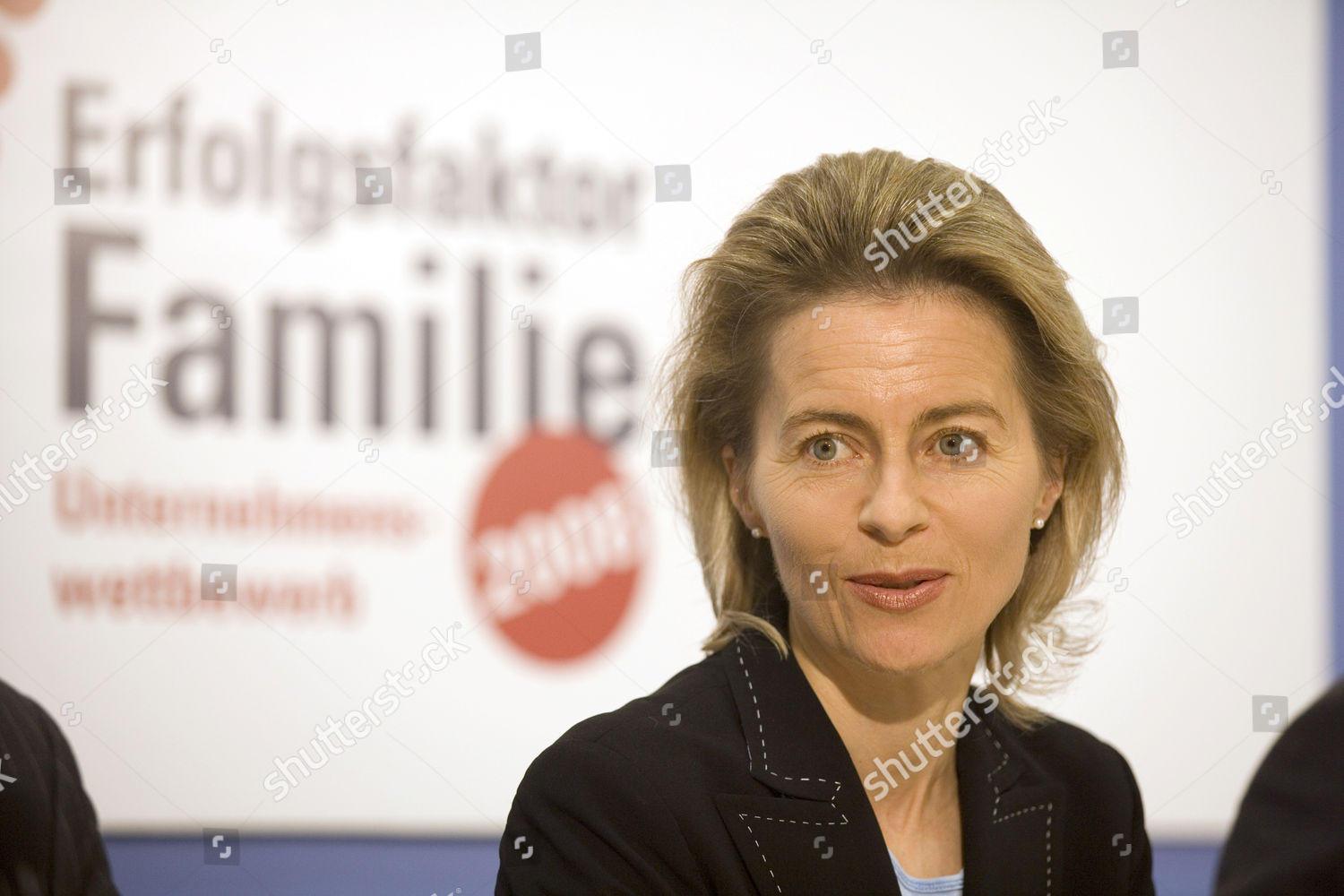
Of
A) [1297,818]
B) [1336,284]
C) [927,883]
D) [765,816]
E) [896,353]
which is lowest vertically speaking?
[927,883]

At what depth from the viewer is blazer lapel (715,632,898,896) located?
50.5 inches

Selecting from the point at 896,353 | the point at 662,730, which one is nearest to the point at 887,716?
the point at 662,730

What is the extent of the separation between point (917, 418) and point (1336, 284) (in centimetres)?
134

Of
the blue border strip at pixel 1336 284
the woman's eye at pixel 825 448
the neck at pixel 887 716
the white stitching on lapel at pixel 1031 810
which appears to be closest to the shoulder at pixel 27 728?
the neck at pixel 887 716

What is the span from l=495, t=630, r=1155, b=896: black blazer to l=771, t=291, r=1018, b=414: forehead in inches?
14.5

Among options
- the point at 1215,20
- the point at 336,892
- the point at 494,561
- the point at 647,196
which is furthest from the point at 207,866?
the point at 1215,20

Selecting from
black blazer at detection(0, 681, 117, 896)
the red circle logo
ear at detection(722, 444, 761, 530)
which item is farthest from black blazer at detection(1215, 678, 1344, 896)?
black blazer at detection(0, 681, 117, 896)

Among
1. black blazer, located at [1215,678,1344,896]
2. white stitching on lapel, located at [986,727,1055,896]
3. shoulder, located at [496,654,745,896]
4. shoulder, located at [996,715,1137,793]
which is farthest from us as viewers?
shoulder, located at [996,715,1137,793]

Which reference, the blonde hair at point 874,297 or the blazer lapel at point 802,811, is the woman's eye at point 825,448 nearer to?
the blonde hair at point 874,297

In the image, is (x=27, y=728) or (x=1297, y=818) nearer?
(x=1297, y=818)

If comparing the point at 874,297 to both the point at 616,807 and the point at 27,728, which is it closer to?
the point at 616,807

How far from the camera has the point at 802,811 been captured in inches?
51.5

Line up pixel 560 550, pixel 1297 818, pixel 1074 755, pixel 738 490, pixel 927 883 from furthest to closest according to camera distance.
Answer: pixel 560 550
pixel 1074 755
pixel 738 490
pixel 927 883
pixel 1297 818

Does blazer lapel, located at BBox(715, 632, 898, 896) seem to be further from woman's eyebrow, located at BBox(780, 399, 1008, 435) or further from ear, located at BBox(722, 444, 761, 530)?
woman's eyebrow, located at BBox(780, 399, 1008, 435)
